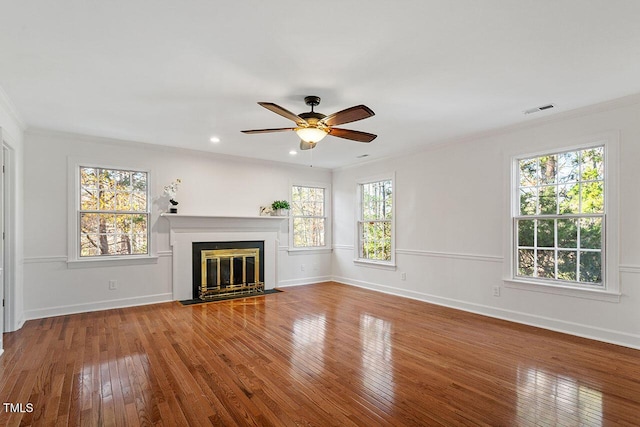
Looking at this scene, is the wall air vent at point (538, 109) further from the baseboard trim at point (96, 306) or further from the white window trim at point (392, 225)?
the baseboard trim at point (96, 306)

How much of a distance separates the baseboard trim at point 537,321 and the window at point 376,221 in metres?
0.77

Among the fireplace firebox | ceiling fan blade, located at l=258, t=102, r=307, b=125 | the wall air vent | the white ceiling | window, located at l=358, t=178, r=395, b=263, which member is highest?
the white ceiling

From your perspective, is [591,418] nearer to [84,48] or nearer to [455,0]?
[455,0]

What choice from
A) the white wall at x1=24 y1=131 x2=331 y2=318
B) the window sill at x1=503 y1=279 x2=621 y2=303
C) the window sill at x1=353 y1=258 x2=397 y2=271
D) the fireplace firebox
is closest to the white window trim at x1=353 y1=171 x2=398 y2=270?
the window sill at x1=353 y1=258 x2=397 y2=271

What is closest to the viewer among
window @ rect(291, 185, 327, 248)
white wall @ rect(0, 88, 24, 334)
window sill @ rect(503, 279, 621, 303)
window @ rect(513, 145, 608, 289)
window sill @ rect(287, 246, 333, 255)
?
window sill @ rect(503, 279, 621, 303)

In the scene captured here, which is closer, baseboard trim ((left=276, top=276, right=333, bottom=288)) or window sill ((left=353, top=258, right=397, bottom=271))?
window sill ((left=353, top=258, right=397, bottom=271))

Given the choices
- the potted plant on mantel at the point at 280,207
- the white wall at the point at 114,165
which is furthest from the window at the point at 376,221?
the white wall at the point at 114,165

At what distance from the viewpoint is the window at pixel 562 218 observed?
388cm

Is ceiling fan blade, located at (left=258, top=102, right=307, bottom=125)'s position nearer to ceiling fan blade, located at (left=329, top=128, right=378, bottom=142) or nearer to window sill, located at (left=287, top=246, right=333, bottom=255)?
ceiling fan blade, located at (left=329, top=128, right=378, bottom=142)

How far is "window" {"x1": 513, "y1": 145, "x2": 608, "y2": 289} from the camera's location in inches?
153

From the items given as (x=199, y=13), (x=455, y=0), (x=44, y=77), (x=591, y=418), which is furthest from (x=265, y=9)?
(x=591, y=418)

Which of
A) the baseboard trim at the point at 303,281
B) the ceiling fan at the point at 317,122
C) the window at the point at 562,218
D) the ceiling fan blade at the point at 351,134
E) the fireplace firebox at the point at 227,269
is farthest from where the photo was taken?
the baseboard trim at the point at 303,281

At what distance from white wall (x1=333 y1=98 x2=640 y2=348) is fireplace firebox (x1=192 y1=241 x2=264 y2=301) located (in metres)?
2.00

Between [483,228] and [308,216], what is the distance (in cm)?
364
